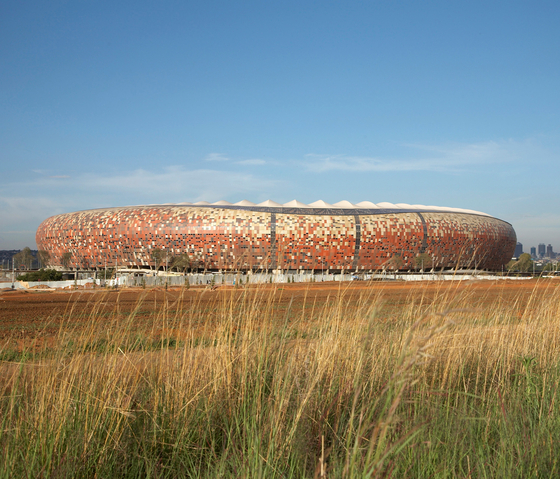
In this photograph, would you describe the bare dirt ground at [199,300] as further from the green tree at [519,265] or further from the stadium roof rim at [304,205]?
the stadium roof rim at [304,205]

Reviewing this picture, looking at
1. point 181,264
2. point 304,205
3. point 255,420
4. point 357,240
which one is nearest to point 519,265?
point 255,420

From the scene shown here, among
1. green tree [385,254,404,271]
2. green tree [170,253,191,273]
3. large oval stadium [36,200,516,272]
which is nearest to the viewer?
green tree [385,254,404,271]

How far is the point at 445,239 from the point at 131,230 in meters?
46.5

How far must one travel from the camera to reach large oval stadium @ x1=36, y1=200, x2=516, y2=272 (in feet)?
205

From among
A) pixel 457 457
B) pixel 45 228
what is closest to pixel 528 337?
pixel 457 457

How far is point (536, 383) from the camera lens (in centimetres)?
371

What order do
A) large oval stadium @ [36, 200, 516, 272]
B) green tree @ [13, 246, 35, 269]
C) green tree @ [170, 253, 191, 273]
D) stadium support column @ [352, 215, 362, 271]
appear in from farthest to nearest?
green tree @ [13, 246, 35, 269] → stadium support column @ [352, 215, 362, 271] → large oval stadium @ [36, 200, 516, 272] → green tree @ [170, 253, 191, 273]

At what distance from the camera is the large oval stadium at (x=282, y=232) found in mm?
62500

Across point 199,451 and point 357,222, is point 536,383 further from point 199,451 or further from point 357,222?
point 357,222

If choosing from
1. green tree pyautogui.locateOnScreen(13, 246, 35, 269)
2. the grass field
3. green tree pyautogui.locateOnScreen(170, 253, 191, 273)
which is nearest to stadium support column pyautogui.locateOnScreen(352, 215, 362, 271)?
green tree pyautogui.locateOnScreen(170, 253, 191, 273)

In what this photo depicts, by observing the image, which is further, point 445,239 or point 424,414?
point 445,239

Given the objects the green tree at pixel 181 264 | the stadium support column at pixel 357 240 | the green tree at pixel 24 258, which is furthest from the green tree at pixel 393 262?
the green tree at pixel 24 258

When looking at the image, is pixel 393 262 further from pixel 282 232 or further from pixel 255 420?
pixel 282 232

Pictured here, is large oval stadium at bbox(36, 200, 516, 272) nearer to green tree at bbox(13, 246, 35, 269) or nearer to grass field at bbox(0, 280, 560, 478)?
green tree at bbox(13, 246, 35, 269)
